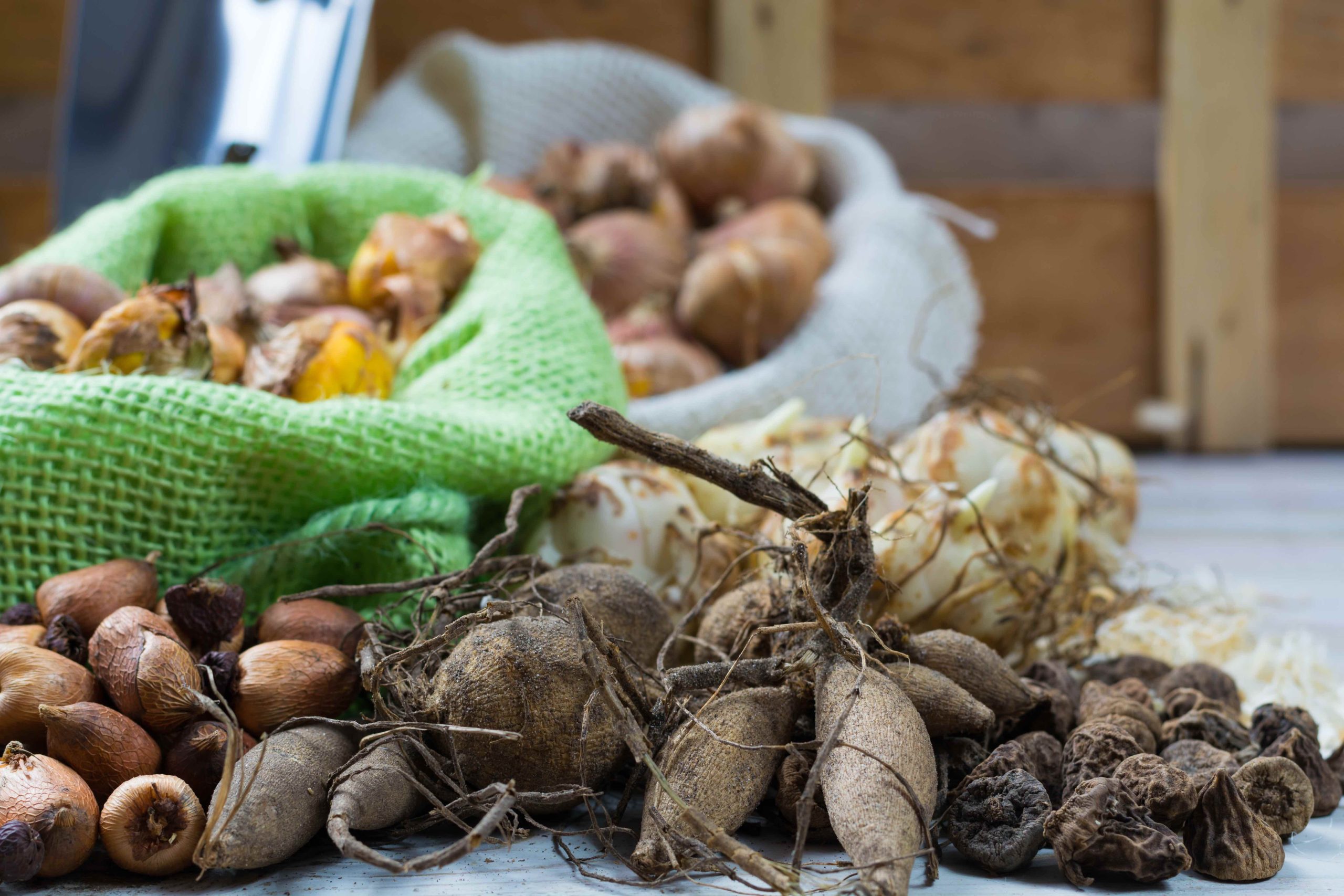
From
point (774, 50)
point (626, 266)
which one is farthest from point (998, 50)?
point (626, 266)

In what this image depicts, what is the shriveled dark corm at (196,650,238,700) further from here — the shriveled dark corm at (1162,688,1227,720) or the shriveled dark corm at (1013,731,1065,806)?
the shriveled dark corm at (1162,688,1227,720)

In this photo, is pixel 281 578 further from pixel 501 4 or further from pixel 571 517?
pixel 501 4

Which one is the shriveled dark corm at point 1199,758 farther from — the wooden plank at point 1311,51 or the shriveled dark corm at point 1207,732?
the wooden plank at point 1311,51

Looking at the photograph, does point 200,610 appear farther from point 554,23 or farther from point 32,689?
point 554,23

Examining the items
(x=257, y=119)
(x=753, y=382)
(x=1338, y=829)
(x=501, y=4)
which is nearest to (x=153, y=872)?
(x=1338, y=829)

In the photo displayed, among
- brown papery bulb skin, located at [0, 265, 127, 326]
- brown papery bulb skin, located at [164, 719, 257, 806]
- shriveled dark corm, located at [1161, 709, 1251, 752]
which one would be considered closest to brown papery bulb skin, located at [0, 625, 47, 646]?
brown papery bulb skin, located at [164, 719, 257, 806]
